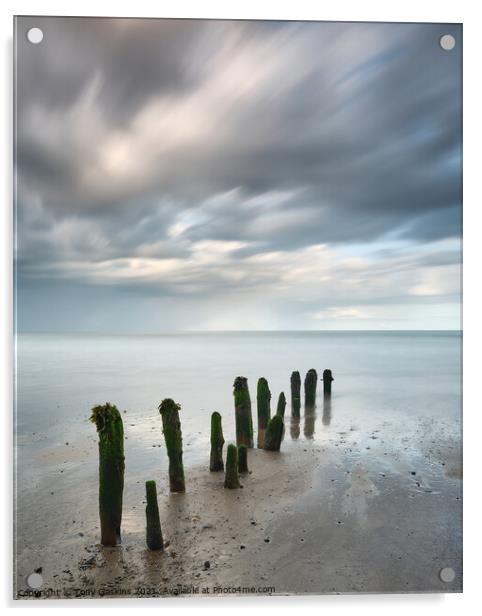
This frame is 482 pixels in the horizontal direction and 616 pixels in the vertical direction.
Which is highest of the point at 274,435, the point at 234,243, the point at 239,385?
the point at 234,243

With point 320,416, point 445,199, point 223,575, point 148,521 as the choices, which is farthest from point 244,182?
point 320,416

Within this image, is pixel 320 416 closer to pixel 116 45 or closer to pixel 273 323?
pixel 273 323

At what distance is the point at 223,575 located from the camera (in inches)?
143

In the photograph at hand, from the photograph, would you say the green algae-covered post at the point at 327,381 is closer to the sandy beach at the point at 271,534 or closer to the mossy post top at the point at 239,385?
the mossy post top at the point at 239,385

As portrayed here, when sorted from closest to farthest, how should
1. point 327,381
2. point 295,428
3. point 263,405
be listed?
point 263,405 < point 295,428 < point 327,381

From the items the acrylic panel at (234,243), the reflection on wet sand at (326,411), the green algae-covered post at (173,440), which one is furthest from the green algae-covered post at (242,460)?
the reflection on wet sand at (326,411)

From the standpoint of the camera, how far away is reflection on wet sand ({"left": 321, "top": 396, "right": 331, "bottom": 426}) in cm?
738

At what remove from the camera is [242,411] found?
6164mm

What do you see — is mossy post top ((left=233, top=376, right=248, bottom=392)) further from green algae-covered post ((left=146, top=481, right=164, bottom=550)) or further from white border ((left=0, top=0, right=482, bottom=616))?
white border ((left=0, top=0, right=482, bottom=616))

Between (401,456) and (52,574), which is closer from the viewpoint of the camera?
(52,574)

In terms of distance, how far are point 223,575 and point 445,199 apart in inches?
164

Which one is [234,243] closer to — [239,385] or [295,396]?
[239,385]

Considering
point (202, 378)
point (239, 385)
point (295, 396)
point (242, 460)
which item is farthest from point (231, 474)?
point (202, 378)
